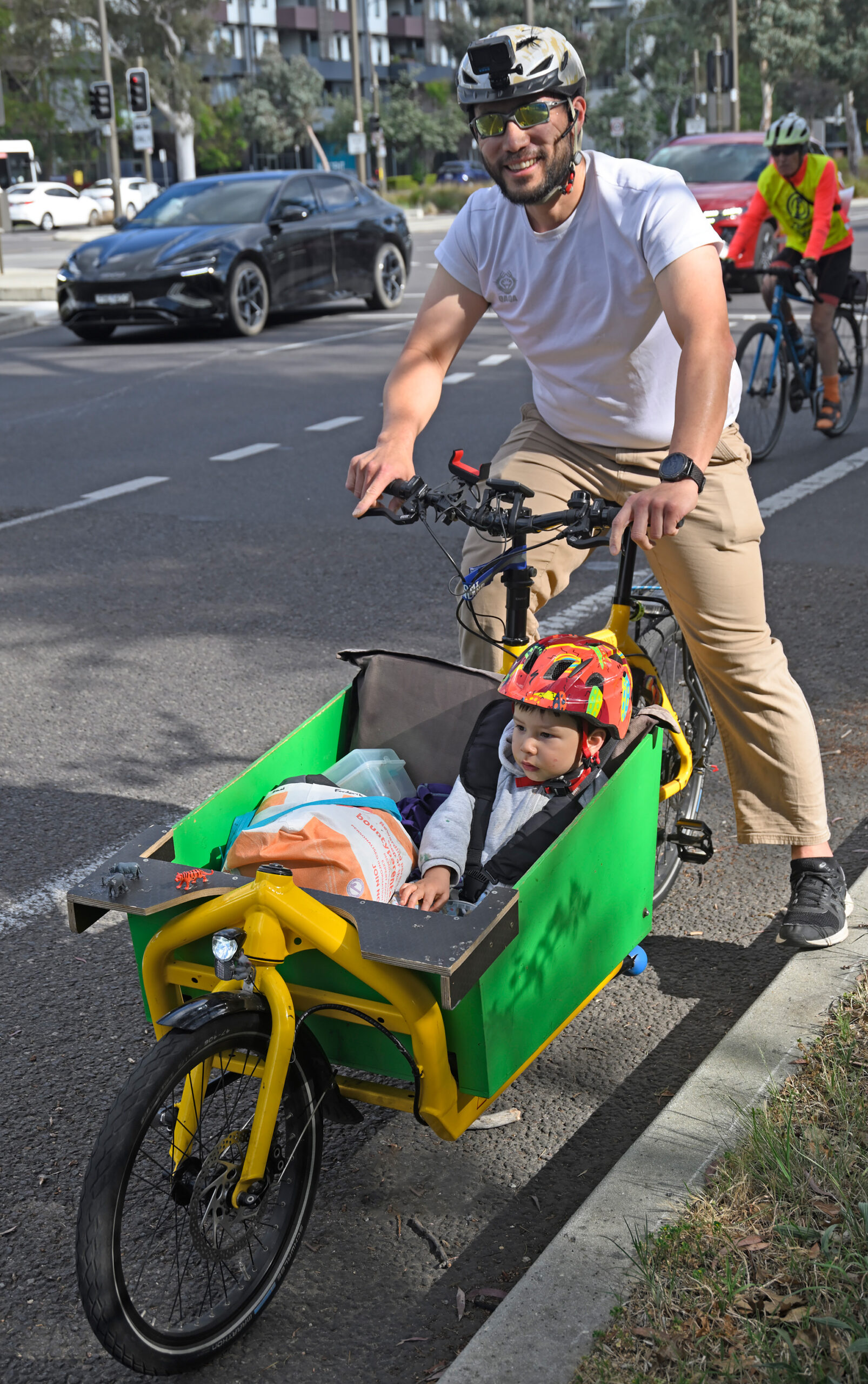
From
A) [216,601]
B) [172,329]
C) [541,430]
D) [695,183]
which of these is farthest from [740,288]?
[541,430]

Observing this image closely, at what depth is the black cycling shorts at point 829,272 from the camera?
31.2 feet

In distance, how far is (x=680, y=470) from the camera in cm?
288

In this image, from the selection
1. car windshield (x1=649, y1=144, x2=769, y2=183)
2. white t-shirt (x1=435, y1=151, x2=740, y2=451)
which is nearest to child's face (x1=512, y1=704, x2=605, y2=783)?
white t-shirt (x1=435, y1=151, x2=740, y2=451)

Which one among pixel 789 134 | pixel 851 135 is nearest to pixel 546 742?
pixel 789 134

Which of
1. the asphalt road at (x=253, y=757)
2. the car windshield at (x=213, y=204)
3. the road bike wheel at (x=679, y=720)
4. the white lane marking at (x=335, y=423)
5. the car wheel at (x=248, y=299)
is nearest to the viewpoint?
the asphalt road at (x=253, y=757)

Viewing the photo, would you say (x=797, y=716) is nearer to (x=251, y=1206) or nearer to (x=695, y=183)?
(x=251, y=1206)

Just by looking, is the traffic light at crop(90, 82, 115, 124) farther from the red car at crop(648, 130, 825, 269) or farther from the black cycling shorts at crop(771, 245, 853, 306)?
the black cycling shorts at crop(771, 245, 853, 306)

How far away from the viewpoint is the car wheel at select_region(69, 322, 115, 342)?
16312mm

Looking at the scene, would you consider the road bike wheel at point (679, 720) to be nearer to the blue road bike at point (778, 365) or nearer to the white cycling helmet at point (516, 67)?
the white cycling helmet at point (516, 67)

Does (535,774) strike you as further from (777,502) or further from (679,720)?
(777,502)

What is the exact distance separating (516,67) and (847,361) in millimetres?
7491

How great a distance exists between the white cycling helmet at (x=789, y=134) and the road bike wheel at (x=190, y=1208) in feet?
26.5

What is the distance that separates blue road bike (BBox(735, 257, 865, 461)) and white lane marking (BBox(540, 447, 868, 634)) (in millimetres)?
479

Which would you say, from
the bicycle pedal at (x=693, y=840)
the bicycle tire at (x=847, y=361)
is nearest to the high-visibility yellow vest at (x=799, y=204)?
the bicycle tire at (x=847, y=361)
